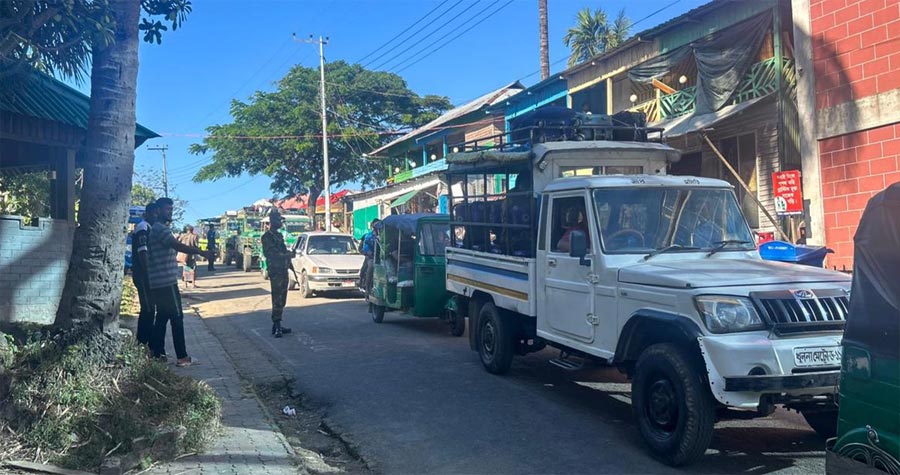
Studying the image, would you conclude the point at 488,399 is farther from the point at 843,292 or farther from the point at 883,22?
the point at 883,22

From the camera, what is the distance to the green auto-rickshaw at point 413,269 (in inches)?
434

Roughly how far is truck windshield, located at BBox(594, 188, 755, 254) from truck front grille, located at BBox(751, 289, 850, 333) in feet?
4.50

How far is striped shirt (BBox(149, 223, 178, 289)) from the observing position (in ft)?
26.7

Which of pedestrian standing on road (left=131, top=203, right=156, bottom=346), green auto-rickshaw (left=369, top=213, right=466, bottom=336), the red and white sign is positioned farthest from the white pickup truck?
the red and white sign

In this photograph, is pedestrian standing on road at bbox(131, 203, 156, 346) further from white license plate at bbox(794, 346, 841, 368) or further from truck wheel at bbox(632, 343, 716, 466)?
white license plate at bbox(794, 346, 841, 368)

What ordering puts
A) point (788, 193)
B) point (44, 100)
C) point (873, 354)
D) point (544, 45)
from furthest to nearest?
1. point (544, 45)
2. point (788, 193)
3. point (44, 100)
4. point (873, 354)

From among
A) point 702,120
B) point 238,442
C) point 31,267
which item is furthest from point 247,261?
point 238,442

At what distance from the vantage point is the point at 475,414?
643cm

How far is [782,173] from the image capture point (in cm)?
1292

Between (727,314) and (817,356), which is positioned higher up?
(727,314)

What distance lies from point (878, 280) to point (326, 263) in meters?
15.2

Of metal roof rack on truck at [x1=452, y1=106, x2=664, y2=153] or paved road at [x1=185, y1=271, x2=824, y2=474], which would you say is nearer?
paved road at [x1=185, y1=271, x2=824, y2=474]

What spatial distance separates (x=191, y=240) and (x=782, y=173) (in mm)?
18066

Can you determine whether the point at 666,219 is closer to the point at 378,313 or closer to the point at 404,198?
the point at 378,313
